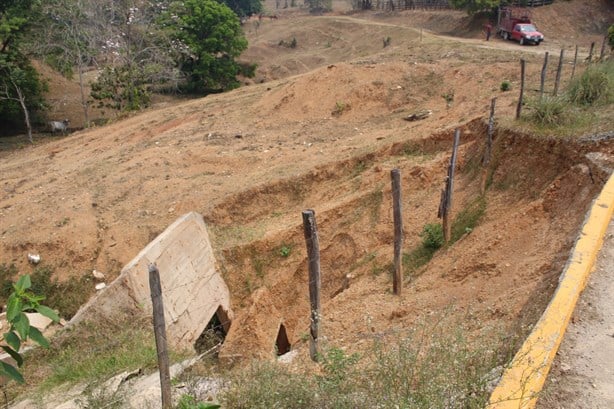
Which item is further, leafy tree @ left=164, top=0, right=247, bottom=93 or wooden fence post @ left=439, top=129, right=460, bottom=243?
leafy tree @ left=164, top=0, right=247, bottom=93

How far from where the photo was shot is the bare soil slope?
7621 millimetres

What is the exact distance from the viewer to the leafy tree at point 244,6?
53781 mm

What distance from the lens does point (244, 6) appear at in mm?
54656

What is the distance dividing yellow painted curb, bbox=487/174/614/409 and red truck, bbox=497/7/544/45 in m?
22.7

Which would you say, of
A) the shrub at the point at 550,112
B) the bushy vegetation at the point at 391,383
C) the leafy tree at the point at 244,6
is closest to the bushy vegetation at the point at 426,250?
the shrub at the point at 550,112

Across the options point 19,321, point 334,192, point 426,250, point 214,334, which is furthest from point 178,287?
point 19,321

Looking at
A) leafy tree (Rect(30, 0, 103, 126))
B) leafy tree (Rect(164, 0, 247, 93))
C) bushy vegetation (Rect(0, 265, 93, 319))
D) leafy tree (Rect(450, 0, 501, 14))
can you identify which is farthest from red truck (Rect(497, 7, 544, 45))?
bushy vegetation (Rect(0, 265, 93, 319))

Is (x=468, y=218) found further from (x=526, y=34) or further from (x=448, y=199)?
(x=526, y=34)

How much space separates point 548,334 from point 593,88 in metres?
8.02

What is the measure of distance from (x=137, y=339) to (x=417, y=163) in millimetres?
6848

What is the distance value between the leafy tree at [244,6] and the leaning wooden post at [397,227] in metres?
A: 49.6

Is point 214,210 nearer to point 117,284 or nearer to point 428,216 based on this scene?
point 117,284

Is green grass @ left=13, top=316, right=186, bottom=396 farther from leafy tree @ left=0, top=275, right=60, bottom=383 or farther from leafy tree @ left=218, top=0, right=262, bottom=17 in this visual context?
leafy tree @ left=218, top=0, right=262, bottom=17

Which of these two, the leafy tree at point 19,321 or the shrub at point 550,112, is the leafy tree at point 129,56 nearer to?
the shrub at point 550,112
